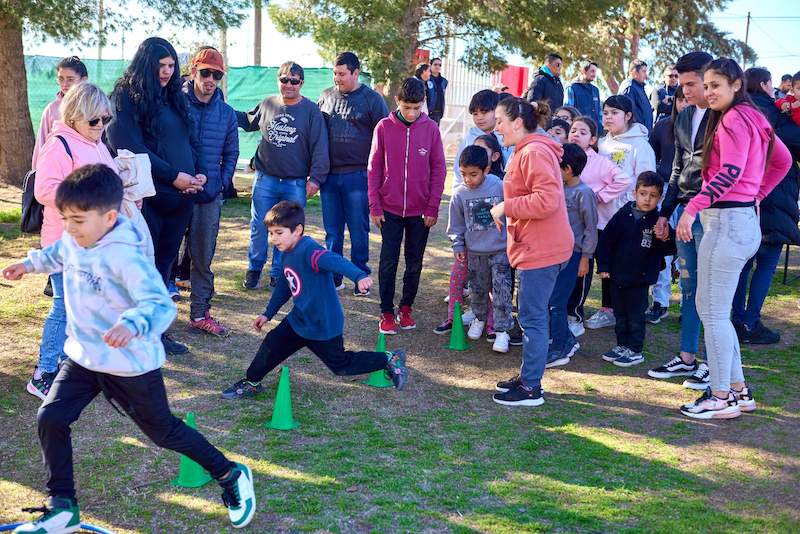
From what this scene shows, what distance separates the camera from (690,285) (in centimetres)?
562

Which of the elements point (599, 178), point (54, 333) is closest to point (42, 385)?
point (54, 333)

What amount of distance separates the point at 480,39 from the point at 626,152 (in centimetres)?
1568

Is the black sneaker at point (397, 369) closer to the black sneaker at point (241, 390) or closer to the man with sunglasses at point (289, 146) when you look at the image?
the black sneaker at point (241, 390)

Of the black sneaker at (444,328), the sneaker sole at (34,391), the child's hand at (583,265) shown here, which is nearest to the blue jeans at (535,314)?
the child's hand at (583,265)

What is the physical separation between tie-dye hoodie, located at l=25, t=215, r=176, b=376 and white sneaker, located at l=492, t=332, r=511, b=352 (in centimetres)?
353

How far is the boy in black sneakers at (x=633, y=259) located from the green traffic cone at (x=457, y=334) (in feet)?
3.70

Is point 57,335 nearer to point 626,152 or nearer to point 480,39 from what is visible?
point 626,152

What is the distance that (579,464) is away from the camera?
443 centimetres

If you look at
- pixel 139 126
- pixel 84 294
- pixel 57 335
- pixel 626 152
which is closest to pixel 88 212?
pixel 84 294

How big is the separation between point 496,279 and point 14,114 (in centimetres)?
1004

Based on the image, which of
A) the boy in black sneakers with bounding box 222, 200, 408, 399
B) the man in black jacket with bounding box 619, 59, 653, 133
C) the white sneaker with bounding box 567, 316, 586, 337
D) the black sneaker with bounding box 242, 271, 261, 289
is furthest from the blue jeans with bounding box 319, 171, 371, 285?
the man in black jacket with bounding box 619, 59, 653, 133

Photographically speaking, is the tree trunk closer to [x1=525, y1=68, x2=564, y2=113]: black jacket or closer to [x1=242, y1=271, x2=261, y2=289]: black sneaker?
Answer: [x1=242, y1=271, x2=261, y2=289]: black sneaker

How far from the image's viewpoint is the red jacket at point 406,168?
667 cm

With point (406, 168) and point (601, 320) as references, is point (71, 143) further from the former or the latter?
point (601, 320)
